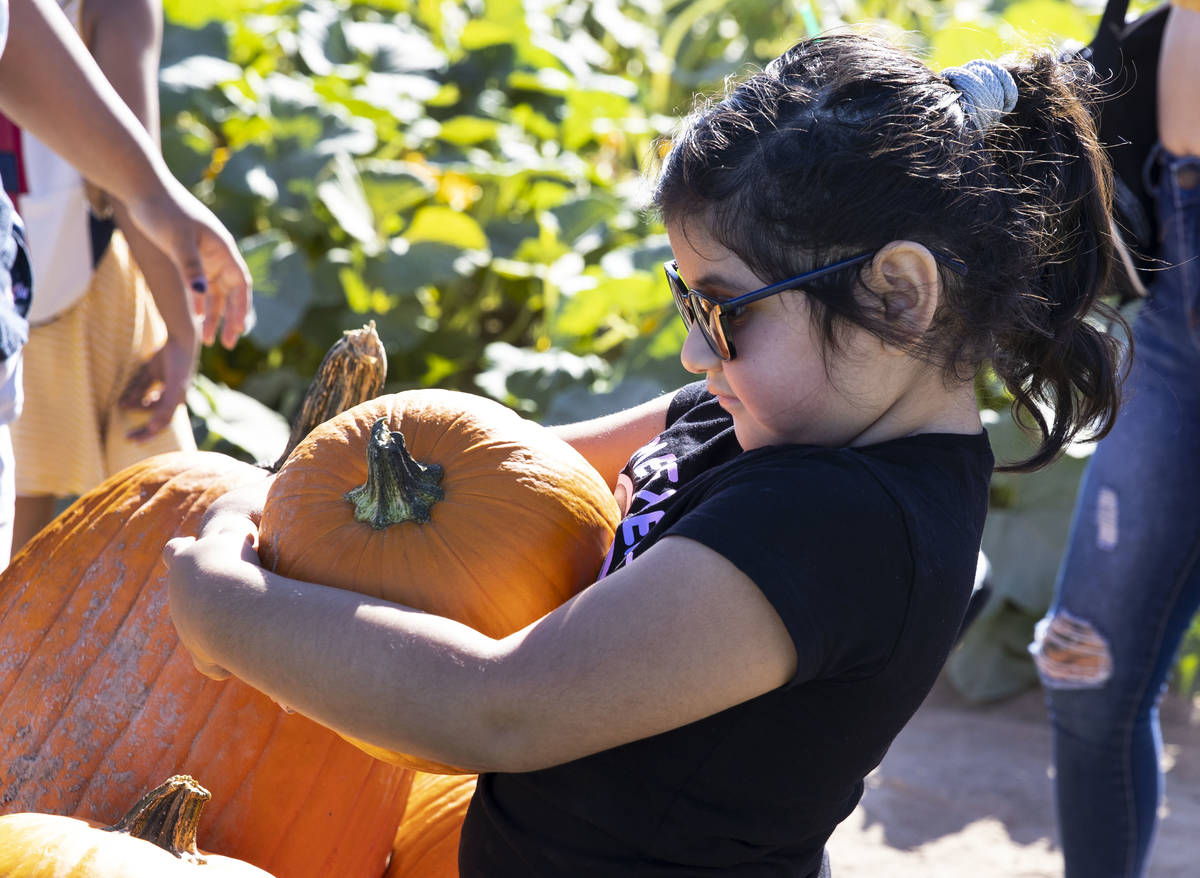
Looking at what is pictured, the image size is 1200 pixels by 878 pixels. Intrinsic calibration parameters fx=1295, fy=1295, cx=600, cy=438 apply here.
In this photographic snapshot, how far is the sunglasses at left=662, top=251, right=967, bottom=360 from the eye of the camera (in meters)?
1.18

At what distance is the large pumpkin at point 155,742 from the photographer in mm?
1544

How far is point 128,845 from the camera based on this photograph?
4.34 feet

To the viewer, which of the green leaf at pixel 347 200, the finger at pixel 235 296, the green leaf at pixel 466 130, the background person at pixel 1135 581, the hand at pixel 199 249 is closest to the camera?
the hand at pixel 199 249

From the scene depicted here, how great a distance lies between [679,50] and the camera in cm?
671

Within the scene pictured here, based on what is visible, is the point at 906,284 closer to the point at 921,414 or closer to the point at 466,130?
the point at 921,414

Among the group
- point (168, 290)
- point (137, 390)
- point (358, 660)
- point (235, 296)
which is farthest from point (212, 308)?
point (358, 660)

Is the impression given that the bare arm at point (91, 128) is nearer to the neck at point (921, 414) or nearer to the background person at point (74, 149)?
the background person at point (74, 149)

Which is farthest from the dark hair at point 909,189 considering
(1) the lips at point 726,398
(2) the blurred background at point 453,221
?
(2) the blurred background at point 453,221

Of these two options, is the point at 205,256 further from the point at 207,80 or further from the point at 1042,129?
the point at 207,80

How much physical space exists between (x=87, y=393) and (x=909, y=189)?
74.5 inches

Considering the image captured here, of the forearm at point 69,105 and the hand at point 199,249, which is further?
the hand at point 199,249

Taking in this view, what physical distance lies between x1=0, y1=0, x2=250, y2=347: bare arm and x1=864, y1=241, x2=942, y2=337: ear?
1.09 m

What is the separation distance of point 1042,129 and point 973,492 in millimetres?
382

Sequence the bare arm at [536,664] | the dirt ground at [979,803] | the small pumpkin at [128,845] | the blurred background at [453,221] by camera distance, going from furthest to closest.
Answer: the blurred background at [453,221]
the dirt ground at [979,803]
the small pumpkin at [128,845]
the bare arm at [536,664]
